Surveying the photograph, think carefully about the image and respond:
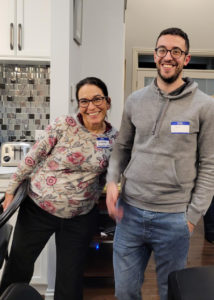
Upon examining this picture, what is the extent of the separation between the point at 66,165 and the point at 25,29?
4.46 ft

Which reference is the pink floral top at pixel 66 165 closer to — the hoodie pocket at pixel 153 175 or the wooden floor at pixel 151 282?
the hoodie pocket at pixel 153 175

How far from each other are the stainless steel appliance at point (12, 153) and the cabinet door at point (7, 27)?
0.72 m

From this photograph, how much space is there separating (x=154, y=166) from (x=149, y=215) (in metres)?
0.21

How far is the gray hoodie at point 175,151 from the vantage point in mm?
1152

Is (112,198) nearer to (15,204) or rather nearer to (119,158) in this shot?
(119,158)

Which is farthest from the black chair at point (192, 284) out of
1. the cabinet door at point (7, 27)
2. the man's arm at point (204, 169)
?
the cabinet door at point (7, 27)

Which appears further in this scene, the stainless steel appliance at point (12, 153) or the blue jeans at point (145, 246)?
the stainless steel appliance at point (12, 153)

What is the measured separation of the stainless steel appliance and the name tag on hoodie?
1394mm

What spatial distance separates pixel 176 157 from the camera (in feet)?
3.84

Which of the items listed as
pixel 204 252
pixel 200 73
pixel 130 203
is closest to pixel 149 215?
pixel 130 203

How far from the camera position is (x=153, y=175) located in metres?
1.20

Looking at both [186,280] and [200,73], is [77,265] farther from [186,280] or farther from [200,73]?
[200,73]

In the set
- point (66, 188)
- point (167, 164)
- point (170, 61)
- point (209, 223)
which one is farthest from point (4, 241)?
point (209, 223)

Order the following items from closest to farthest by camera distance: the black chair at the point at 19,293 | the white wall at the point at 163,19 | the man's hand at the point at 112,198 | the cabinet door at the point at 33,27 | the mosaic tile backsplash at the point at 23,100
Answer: the black chair at the point at 19,293 → the man's hand at the point at 112,198 → the cabinet door at the point at 33,27 → the mosaic tile backsplash at the point at 23,100 → the white wall at the point at 163,19
